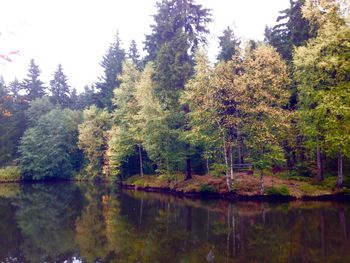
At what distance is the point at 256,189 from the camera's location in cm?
3034

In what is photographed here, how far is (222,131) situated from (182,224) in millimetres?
12771

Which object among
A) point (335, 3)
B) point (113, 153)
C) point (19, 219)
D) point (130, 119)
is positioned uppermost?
point (335, 3)

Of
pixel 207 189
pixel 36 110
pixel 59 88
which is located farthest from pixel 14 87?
pixel 207 189

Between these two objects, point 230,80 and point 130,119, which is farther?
point 130,119

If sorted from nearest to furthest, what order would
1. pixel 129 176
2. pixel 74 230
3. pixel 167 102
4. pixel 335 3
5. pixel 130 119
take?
→ pixel 74 230
pixel 335 3
pixel 167 102
pixel 130 119
pixel 129 176

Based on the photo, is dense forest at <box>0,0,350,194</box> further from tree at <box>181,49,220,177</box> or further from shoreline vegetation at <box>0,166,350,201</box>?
shoreline vegetation at <box>0,166,350,201</box>

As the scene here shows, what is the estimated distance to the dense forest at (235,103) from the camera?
2794 centimetres

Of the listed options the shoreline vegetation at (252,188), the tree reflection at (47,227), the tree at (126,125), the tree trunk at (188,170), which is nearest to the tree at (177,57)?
the tree trunk at (188,170)

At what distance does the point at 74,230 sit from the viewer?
62.3 feet

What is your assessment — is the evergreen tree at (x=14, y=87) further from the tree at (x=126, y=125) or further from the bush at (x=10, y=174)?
the tree at (x=126, y=125)

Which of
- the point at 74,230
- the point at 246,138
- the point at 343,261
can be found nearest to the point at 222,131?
the point at 246,138

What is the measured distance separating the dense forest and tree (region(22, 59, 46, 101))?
24461 millimetres

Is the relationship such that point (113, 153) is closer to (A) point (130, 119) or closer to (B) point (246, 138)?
(A) point (130, 119)

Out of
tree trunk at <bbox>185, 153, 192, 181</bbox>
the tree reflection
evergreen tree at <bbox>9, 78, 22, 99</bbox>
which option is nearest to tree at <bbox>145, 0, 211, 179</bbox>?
tree trunk at <bbox>185, 153, 192, 181</bbox>
